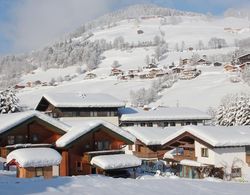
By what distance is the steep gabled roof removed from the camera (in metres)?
52.3

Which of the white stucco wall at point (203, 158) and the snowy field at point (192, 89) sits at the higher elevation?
the snowy field at point (192, 89)

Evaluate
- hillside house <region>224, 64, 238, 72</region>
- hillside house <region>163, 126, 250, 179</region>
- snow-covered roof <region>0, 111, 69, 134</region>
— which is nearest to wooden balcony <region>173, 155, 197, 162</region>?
hillside house <region>163, 126, 250, 179</region>

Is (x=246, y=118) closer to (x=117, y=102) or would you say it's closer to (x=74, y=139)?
(x=117, y=102)

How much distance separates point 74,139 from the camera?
99.3 ft

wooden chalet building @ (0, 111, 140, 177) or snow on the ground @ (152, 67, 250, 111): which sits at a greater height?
snow on the ground @ (152, 67, 250, 111)

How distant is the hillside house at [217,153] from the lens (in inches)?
1289

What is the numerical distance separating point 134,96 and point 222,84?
873 inches

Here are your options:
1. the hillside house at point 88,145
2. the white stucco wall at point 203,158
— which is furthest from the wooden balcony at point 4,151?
the white stucco wall at point 203,158

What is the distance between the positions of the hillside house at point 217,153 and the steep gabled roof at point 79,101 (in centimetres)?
1971

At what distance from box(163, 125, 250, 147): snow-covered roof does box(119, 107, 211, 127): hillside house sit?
20258 mm

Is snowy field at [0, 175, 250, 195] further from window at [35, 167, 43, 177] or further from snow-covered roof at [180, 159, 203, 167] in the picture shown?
snow-covered roof at [180, 159, 203, 167]

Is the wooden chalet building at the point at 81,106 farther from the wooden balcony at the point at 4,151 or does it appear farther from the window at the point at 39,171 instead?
the window at the point at 39,171

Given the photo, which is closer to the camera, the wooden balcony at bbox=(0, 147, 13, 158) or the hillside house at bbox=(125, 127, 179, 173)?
the wooden balcony at bbox=(0, 147, 13, 158)

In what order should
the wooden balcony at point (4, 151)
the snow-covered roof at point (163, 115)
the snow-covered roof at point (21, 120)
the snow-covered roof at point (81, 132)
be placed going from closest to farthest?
the snow-covered roof at point (21, 120) < the wooden balcony at point (4, 151) < the snow-covered roof at point (81, 132) < the snow-covered roof at point (163, 115)
